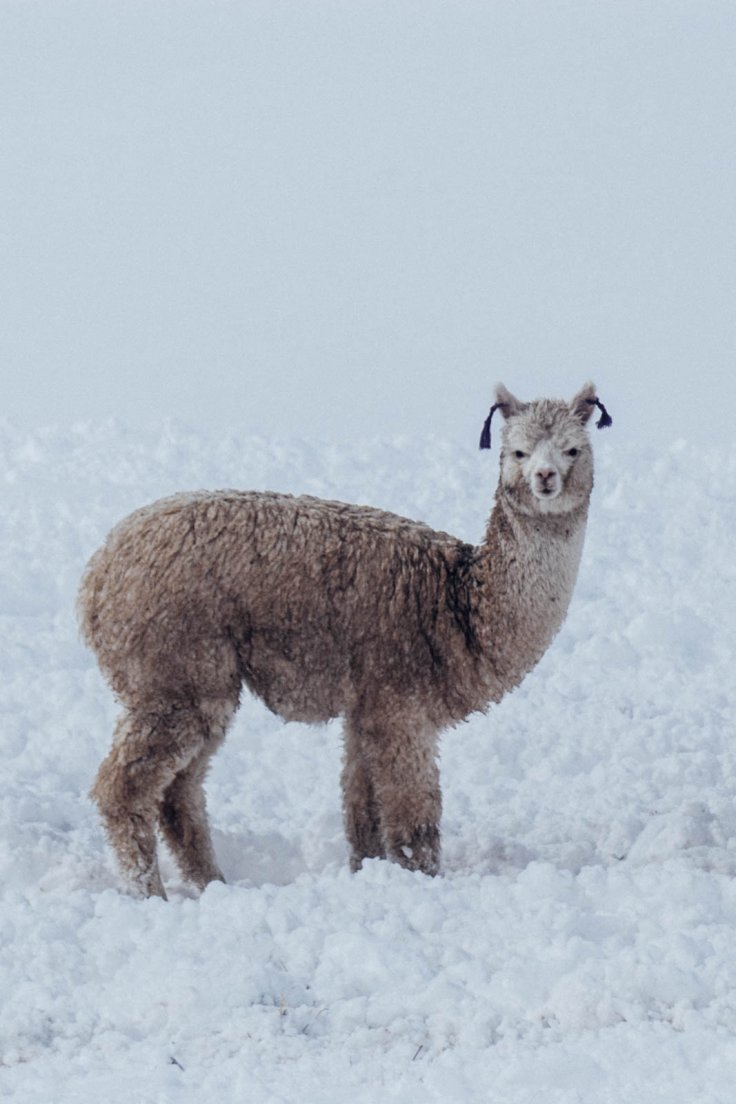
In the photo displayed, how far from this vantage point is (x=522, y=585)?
8.29 metres

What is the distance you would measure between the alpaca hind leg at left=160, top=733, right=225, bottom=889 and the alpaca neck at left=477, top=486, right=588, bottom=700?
1522 millimetres

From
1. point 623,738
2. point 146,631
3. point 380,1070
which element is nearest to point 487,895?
point 380,1070

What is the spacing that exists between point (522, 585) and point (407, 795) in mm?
1242

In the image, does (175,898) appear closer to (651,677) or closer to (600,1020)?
(600,1020)

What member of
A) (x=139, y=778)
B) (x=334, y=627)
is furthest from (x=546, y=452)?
(x=139, y=778)

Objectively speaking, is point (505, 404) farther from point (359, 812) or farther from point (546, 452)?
point (359, 812)

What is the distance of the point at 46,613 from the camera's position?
12352 mm

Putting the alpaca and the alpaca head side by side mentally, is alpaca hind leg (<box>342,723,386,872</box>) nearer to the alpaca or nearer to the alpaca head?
the alpaca

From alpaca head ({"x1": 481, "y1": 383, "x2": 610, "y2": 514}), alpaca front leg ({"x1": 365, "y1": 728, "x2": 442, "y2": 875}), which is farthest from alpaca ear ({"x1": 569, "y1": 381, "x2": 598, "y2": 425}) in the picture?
alpaca front leg ({"x1": 365, "y1": 728, "x2": 442, "y2": 875})

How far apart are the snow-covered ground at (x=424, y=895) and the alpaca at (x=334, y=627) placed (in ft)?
1.28

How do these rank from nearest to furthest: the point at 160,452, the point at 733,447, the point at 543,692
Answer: the point at 543,692 → the point at 160,452 → the point at 733,447

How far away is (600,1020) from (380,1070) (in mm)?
884

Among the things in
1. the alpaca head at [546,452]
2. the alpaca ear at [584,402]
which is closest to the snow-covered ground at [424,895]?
the alpaca head at [546,452]

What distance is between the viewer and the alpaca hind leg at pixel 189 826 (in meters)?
8.20
